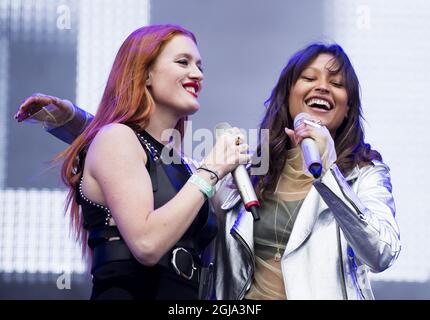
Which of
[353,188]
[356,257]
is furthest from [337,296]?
[353,188]

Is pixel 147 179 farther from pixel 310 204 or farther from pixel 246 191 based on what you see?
pixel 310 204

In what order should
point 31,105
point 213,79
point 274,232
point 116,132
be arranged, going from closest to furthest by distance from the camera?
point 116,132
point 274,232
point 31,105
point 213,79

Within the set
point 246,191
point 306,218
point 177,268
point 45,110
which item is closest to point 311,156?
point 246,191

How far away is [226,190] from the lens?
259cm

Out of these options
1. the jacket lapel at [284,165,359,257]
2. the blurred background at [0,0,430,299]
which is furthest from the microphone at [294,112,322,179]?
the blurred background at [0,0,430,299]

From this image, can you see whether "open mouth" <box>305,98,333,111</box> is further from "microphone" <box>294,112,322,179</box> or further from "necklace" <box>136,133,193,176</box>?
"necklace" <box>136,133,193,176</box>

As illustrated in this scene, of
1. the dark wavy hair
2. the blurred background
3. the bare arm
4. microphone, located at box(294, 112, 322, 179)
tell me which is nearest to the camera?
microphone, located at box(294, 112, 322, 179)

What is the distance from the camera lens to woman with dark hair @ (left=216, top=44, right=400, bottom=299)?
214 cm

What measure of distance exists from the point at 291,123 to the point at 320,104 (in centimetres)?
16

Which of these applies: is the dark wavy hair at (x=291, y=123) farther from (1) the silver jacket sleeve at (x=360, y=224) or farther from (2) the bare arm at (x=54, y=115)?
(2) the bare arm at (x=54, y=115)

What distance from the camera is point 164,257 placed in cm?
211

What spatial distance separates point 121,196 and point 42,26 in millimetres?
1408

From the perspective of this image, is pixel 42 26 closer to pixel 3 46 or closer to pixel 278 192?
pixel 3 46

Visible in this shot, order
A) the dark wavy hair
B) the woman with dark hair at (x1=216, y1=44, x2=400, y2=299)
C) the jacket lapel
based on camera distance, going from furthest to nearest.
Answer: the dark wavy hair, the jacket lapel, the woman with dark hair at (x1=216, y1=44, x2=400, y2=299)
